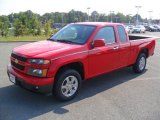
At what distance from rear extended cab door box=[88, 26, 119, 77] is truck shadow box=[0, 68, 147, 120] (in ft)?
1.74

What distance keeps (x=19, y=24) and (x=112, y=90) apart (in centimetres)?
2711

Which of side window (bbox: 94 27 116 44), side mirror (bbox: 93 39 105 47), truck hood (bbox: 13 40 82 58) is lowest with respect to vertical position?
truck hood (bbox: 13 40 82 58)

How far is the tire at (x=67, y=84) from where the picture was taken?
518 cm

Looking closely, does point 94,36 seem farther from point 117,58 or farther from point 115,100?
point 115,100

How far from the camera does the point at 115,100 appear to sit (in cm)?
560

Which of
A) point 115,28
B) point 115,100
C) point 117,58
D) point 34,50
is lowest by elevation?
point 115,100

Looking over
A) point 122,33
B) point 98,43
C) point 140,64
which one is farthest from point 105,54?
point 140,64

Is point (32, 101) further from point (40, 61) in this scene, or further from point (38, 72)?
point (40, 61)

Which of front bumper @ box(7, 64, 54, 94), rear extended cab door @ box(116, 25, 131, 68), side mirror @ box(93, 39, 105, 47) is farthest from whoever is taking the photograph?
rear extended cab door @ box(116, 25, 131, 68)

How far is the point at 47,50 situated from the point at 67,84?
0.90m

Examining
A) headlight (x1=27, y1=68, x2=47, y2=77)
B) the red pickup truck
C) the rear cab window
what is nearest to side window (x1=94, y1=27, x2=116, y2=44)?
the red pickup truck

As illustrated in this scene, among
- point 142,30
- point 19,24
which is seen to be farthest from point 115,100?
point 142,30

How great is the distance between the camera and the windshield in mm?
5973

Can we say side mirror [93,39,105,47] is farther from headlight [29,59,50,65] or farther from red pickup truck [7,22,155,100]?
headlight [29,59,50,65]
